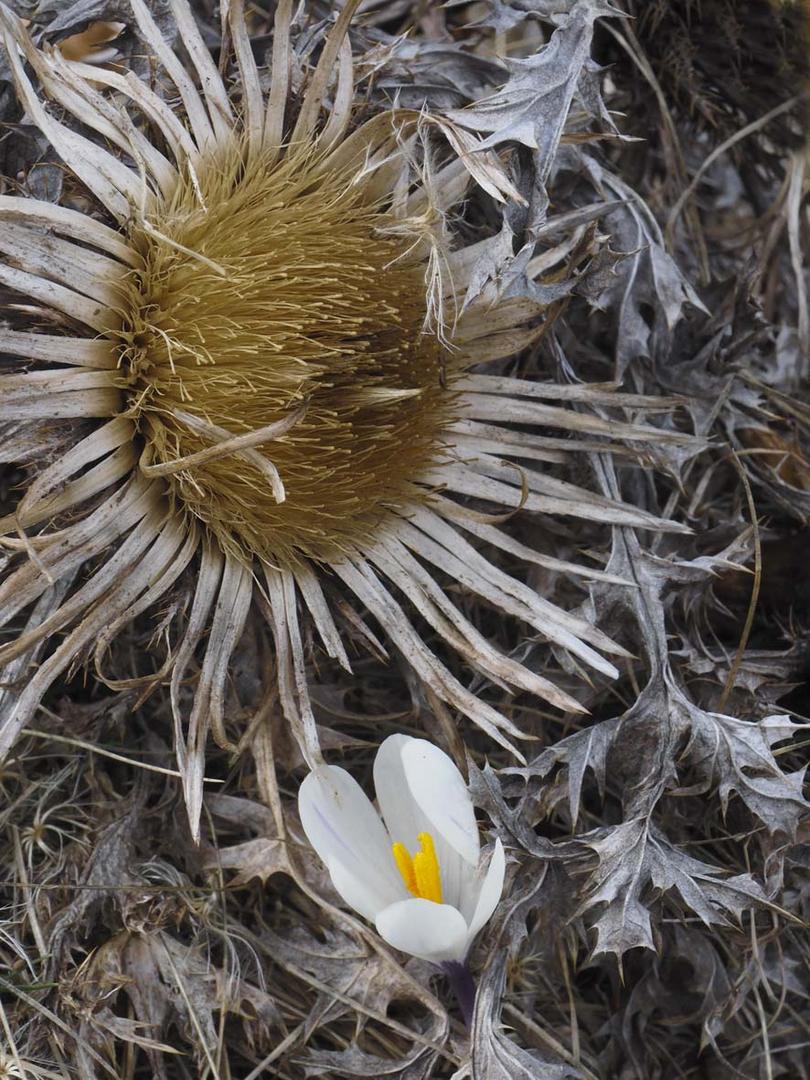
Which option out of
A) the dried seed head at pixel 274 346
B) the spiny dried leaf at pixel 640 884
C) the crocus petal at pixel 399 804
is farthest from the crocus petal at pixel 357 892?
the dried seed head at pixel 274 346

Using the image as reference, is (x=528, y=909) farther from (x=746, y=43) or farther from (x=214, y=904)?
(x=746, y=43)

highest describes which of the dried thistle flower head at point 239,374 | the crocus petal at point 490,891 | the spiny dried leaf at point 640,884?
the dried thistle flower head at point 239,374

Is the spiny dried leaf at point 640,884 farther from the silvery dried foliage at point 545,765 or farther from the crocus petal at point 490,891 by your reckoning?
the crocus petal at point 490,891

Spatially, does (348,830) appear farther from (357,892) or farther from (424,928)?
(424,928)

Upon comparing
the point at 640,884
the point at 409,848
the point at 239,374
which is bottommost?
the point at 640,884

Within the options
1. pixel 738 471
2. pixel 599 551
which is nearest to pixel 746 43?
pixel 738 471

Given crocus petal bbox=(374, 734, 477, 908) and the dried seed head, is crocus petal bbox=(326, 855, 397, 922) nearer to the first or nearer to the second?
crocus petal bbox=(374, 734, 477, 908)

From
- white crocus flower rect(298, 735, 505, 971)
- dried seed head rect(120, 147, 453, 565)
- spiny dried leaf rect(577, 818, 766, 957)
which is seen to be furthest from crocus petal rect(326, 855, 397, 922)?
dried seed head rect(120, 147, 453, 565)

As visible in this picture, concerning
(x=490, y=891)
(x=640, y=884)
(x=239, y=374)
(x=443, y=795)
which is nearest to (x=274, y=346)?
(x=239, y=374)
